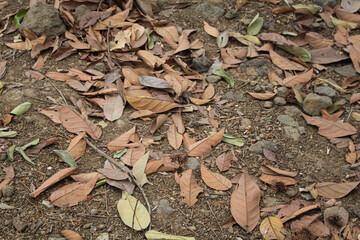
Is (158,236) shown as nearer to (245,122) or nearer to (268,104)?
(245,122)

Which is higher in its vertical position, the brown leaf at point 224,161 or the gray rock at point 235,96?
the gray rock at point 235,96

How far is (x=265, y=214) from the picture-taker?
1.88 metres

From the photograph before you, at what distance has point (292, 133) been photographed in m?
2.30

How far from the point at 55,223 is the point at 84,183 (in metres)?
0.26

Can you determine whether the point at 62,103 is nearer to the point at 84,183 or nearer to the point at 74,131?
the point at 74,131

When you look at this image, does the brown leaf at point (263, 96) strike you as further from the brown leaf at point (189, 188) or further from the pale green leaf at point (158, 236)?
the pale green leaf at point (158, 236)

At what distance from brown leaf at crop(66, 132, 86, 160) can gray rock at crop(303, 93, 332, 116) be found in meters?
1.49

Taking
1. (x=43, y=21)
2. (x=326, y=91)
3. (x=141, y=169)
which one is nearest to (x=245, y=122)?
(x=326, y=91)

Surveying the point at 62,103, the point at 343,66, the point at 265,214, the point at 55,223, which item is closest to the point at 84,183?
the point at 55,223

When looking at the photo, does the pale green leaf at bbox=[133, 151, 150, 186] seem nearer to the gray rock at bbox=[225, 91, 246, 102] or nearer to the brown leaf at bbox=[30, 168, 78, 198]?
the brown leaf at bbox=[30, 168, 78, 198]

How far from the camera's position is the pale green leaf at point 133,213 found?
5.82ft

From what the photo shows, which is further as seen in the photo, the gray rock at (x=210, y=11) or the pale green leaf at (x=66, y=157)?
the gray rock at (x=210, y=11)

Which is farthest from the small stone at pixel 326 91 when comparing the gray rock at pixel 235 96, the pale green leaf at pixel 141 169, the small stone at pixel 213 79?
the pale green leaf at pixel 141 169

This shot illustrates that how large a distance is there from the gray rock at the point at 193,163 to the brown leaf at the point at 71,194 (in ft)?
1.82
